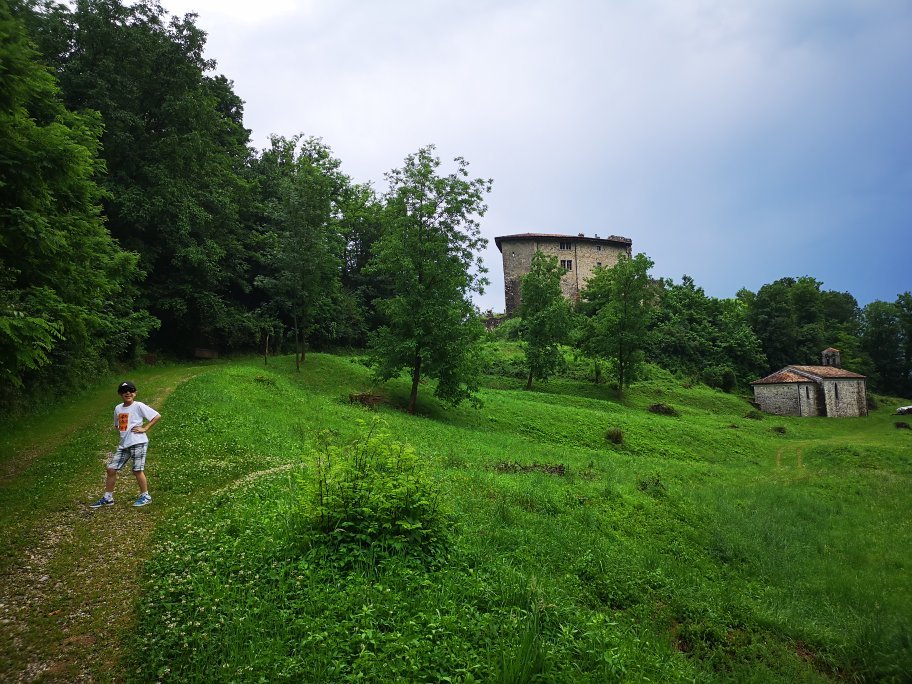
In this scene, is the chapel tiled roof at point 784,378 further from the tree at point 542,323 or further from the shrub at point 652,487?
the shrub at point 652,487

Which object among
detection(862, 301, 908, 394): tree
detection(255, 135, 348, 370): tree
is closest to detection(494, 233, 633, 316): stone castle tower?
detection(862, 301, 908, 394): tree

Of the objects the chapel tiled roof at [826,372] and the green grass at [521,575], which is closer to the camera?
the green grass at [521,575]

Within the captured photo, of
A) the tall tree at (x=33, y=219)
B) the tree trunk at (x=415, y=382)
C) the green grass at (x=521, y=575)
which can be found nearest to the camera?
the green grass at (x=521, y=575)

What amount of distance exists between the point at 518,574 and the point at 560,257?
70643mm

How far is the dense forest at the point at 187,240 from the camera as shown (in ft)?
35.7

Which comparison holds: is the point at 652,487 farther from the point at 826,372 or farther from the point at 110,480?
the point at 826,372

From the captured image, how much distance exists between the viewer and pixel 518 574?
7035mm

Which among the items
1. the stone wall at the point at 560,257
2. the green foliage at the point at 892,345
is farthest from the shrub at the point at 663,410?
the green foliage at the point at 892,345

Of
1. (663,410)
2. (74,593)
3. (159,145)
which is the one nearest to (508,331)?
(663,410)

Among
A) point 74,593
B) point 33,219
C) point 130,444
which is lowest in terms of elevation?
point 74,593

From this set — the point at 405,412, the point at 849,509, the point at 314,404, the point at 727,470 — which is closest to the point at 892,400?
the point at 727,470

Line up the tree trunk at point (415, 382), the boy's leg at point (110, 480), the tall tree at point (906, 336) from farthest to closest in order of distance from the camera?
the tall tree at point (906, 336), the tree trunk at point (415, 382), the boy's leg at point (110, 480)

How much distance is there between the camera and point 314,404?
73.9 ft

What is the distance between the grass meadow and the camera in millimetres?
4996
